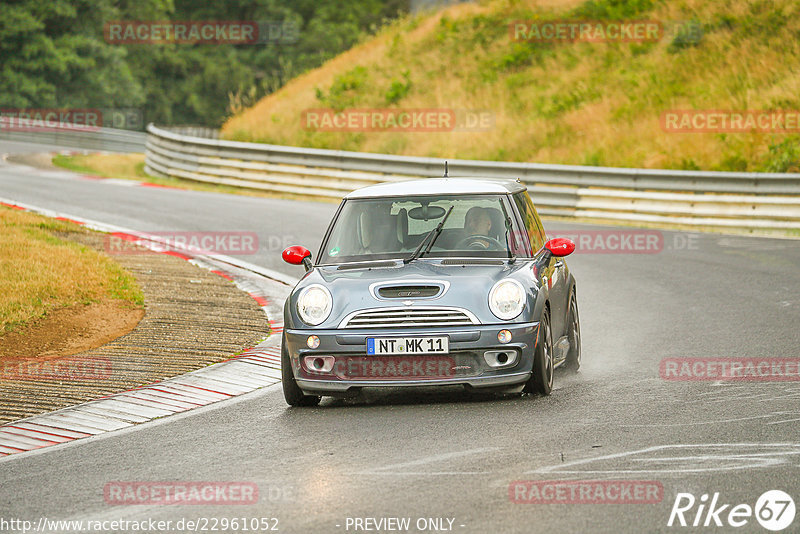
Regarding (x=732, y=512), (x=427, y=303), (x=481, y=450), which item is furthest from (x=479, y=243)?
(x=732, y=512)

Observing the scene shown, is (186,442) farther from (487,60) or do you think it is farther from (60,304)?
(487,60)

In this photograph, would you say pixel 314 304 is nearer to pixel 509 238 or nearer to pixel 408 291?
pixel 408 291

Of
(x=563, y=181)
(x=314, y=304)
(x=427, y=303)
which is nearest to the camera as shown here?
(x=427, y=303)

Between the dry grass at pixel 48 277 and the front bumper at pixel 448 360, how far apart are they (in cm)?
412

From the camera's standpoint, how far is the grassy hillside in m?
24.5

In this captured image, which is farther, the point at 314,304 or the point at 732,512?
the point at 314,304

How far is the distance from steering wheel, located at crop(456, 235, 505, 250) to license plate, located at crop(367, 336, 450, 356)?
3.96 feet

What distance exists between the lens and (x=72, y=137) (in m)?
39.8

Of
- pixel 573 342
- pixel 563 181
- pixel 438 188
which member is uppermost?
pixel 563 181

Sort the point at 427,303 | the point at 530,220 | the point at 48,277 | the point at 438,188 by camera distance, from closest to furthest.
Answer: the point at 427,303
the point at 438,188
the point at 530,220
the point at 48,277

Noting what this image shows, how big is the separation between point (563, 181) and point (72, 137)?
23319 mm

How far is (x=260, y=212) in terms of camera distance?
20.9 meters

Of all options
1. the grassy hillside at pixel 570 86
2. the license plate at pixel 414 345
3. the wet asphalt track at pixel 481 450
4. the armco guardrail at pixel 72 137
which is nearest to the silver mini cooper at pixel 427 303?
the license plate at pixel 414 345

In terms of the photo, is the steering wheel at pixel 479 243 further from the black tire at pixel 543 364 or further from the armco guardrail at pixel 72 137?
the armco guardrail at pixel 72 137
